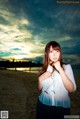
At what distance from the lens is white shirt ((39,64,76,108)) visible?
1.77 metres

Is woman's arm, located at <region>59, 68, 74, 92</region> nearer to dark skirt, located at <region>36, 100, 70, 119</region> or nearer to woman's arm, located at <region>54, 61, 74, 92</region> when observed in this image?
woman's arm, located at <region>54, 61, 74, 92</region>

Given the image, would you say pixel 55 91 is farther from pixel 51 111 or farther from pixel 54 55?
pixel 54 55

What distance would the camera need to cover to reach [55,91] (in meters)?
1.78

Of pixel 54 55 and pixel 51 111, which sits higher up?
pixel 54 55

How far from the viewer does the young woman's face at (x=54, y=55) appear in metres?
1.87

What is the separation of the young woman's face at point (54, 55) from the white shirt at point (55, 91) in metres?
0.12

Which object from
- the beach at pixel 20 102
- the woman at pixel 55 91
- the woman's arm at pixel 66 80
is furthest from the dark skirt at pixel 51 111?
the beach at pixel 20 102

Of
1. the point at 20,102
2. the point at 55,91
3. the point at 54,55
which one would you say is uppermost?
the point at 54,55

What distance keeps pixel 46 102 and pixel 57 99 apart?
3.5 inches

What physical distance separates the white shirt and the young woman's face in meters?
0.12

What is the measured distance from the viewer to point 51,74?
1.83 metres

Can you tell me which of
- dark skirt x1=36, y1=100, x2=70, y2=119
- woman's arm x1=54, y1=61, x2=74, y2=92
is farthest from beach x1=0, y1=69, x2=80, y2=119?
woman's arm x1=54, y1=61, x2=74, y2=92

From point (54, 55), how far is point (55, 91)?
0.30 meters

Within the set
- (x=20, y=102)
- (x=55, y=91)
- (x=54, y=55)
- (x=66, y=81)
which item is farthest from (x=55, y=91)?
(x=20, y=102)
